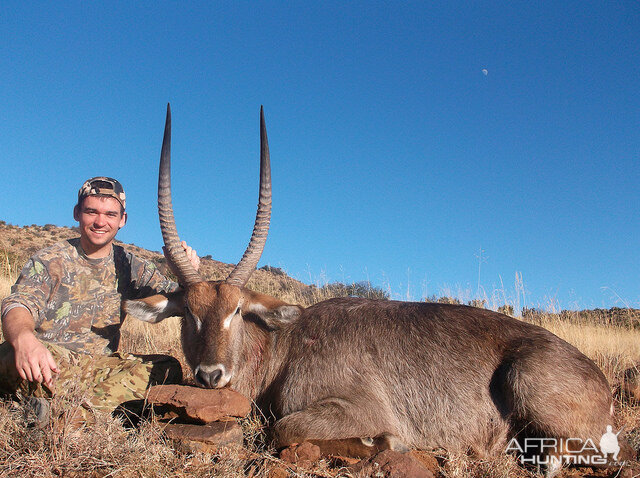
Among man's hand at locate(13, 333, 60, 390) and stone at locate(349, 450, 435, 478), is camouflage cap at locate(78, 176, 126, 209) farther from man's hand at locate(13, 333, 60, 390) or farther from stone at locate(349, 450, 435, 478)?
stone at locate(349, 450, 435, 478)

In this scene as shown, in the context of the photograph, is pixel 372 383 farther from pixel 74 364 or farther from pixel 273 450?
pixel 74 364

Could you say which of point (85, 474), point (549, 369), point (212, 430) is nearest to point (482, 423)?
point (549, 369)

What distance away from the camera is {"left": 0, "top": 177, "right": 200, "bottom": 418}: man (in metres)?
5.00

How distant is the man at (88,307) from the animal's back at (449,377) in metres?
1.79

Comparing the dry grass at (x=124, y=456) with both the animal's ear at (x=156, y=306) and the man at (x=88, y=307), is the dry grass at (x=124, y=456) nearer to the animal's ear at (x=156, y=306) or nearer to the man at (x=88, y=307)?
the man at (x=88, y=307)

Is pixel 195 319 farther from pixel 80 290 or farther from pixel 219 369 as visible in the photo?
pixel 80 290

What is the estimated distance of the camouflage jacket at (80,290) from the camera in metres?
5.82

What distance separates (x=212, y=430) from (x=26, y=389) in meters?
1.90

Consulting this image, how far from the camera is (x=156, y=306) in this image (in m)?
5.41

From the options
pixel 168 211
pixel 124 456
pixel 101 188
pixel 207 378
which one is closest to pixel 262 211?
pixel 168 211

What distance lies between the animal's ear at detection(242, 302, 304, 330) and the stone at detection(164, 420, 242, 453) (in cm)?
131

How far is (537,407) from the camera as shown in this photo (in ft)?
14.6

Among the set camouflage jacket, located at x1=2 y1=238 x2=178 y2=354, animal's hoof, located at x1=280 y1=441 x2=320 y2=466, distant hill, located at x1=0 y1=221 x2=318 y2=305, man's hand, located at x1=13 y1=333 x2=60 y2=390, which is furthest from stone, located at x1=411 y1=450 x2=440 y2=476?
distant hill, located at x1=0 y1=221 x2=318 y2=305

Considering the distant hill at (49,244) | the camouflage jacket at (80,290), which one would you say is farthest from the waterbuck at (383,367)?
the distant hill at (49,244)
